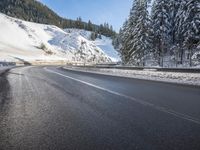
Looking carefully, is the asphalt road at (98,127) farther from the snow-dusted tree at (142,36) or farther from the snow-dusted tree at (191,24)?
the snow-dusted tree at (142,36)

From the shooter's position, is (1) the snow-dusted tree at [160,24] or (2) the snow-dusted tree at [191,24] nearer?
(2) the snow-dusted tree at [191,24]

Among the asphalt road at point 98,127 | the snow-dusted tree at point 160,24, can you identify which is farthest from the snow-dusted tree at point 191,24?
the asphalt road at point 98,127

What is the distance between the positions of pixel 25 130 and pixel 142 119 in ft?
8.57

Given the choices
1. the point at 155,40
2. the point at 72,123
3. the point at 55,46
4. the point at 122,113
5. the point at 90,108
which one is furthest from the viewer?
the point at 55,46

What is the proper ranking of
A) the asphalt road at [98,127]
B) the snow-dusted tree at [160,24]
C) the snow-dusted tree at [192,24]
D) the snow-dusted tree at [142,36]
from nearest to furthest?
the asphalt road at [98,127] → the snow-dusted tree at [192,24] → the snow-dusted tree at [142,36] → the snow-dusted tree at [160,24]

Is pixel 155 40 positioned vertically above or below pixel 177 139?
above

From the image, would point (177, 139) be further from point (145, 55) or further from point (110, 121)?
point (145, 55)

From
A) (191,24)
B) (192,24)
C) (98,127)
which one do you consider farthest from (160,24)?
(98,127)

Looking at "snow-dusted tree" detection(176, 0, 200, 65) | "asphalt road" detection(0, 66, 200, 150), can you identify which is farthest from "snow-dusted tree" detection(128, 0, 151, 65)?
"asphalt road" detection(0, 66, 200, 150)

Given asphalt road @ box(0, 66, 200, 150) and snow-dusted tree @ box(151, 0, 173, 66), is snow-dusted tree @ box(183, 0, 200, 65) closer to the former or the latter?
snow-dusted tree @ box(151, 0, 173, 66)

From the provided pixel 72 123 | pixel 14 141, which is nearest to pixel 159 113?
pixel 72 123

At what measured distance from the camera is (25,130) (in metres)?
5.67

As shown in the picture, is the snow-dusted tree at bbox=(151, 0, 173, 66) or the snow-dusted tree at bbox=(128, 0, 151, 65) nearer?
the snow-dusted tree at bbox=(128, 0, 151, 65)

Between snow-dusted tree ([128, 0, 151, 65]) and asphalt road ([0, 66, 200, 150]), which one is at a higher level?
snow-dusted tree ([128, 0, 151, 65])
